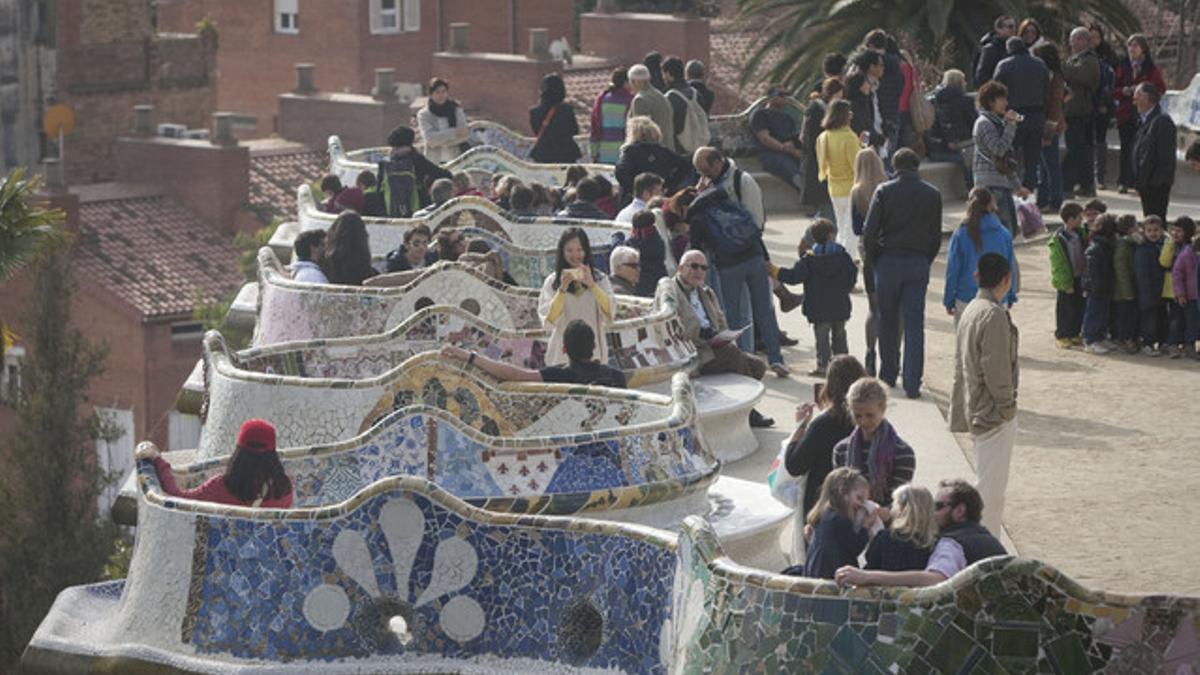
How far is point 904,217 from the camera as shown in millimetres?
17438

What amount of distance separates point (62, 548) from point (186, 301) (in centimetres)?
829

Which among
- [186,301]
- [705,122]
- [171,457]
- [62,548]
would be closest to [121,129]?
[186,301]

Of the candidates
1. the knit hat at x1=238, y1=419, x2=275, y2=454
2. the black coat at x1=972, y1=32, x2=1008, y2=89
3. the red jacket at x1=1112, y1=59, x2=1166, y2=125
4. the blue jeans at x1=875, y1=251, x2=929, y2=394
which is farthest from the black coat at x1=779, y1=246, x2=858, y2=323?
Answer: the red jacket at x1=1112, y1=59, x2=1166, y2=125

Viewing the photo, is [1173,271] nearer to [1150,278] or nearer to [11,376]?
[1150,278]

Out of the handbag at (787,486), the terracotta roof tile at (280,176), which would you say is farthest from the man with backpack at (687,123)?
the terracotta roof tile at (280,176)

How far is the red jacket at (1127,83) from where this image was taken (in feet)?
86.6

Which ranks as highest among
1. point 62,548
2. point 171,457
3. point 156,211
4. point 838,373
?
point 838,373

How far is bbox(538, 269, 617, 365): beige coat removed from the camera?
15922 millimetres

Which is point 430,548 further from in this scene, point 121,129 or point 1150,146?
point 121,129

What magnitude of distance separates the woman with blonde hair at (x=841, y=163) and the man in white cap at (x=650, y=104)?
1742 millimetres

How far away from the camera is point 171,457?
669 inches

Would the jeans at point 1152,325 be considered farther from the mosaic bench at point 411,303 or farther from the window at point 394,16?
the window at point 394,16

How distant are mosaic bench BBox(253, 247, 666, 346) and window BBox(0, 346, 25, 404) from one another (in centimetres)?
4937

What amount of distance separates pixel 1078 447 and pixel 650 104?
666 centimetres
